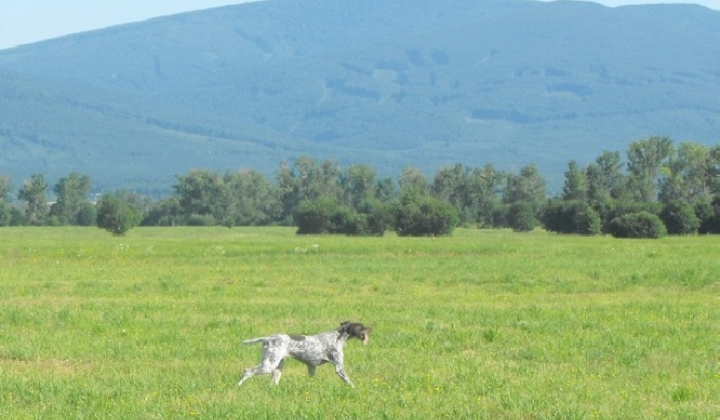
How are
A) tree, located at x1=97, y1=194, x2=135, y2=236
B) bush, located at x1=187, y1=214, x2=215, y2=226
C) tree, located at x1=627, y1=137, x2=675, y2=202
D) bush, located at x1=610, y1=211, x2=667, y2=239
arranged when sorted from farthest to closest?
tree, located at x1=627, y1=137, x2=675, y2=202, bush, located at x1=187, y1=214, x2=215, y2=226, tree, located at x1=97, y1=194, x2=135, y2=236, bush, located at x1=610, y1=211, x2=667, y2=239

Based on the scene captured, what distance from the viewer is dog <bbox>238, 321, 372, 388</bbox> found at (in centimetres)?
1614

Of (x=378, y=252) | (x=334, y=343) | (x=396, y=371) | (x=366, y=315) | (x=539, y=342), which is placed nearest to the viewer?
(x=334, y=343)

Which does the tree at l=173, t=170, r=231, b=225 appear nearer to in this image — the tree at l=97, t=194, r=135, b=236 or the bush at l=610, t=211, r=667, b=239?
the tree at l=97, t=194, r=135, b=236

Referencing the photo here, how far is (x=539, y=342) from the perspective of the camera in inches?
844

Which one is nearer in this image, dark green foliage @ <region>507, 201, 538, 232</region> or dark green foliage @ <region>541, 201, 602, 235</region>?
dark green foliage @ <region>541, 201, 602, 235</region>

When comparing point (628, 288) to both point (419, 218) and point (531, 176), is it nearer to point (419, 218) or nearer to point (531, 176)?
point (419, 218)

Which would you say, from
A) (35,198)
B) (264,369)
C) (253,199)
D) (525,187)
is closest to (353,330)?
(264,369)

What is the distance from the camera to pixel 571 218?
83.5 meters

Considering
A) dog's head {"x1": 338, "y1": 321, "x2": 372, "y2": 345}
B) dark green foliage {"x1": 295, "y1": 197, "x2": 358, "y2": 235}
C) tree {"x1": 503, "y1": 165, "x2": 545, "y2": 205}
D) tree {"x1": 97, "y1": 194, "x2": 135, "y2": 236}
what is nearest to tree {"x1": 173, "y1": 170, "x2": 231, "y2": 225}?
tree {"x1": 503, "y1": 165, "x2": 545, "y2": 205}

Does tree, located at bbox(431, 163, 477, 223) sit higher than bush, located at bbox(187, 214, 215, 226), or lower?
higher

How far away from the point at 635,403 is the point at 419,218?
206 ft

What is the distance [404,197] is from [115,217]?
61.4 feet

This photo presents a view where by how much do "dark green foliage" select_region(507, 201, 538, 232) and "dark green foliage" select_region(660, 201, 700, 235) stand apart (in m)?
19.6

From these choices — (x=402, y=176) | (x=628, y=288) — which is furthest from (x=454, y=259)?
(x=402, y=176)
